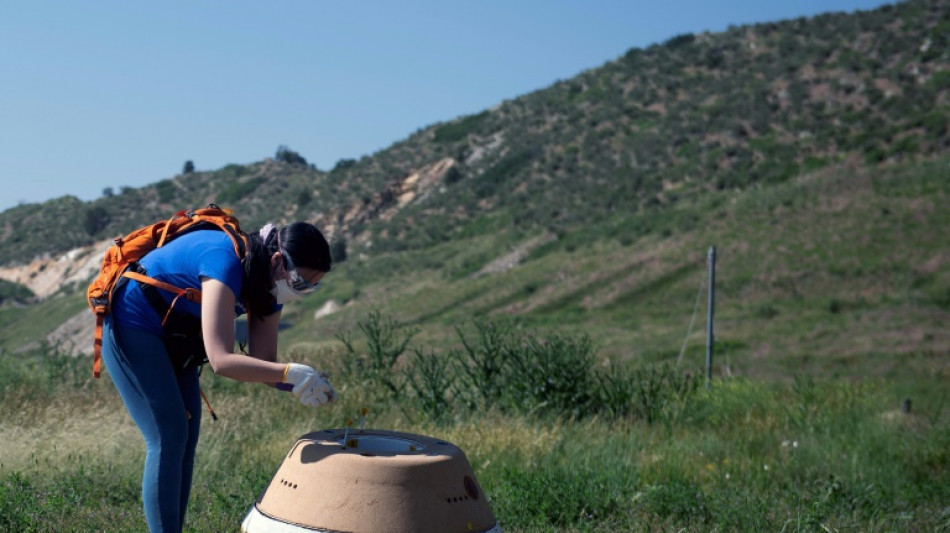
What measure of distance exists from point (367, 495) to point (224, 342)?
30.7 inches

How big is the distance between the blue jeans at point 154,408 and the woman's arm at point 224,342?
450 millimetres

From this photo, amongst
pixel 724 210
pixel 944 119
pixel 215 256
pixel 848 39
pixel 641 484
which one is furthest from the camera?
pixel 848 39

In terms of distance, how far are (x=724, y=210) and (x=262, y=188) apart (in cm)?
4477

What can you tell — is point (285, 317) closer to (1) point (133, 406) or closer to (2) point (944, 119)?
(2) point (944, 119)

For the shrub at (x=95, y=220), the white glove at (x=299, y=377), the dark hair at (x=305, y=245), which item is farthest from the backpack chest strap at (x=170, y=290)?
the shrub at (x=95, y=220)

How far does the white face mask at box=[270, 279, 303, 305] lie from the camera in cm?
380

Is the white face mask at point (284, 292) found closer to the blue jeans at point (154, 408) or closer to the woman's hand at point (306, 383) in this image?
the woman's hand at point (306, 383)

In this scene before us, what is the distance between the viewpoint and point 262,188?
71.3 m

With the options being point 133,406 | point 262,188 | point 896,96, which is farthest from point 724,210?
point 262,188

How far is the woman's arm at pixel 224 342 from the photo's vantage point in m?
3.47

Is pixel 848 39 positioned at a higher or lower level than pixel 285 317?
higher

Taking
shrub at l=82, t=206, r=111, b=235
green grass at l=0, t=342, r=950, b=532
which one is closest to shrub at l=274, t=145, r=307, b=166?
shrub at l=82, t=206, r=111, b=235

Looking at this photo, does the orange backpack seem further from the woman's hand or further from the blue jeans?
the woman's hand

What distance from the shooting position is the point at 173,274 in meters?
3.84
